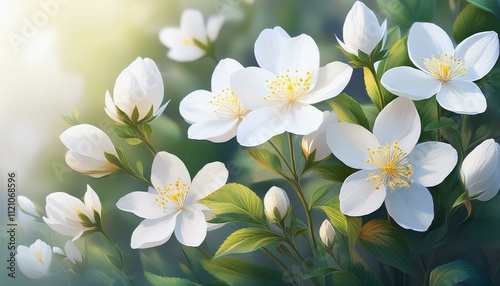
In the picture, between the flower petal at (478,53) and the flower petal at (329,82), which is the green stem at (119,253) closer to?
the flower petal at (329,82)

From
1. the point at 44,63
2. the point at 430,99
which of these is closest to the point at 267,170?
the point at 430,99

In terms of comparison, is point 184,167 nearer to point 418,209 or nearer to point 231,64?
point 231,64

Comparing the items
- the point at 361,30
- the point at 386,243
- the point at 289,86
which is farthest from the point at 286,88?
the point at 386,243

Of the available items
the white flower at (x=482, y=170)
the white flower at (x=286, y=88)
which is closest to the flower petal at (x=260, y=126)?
the white flower at (x=286, y=88)

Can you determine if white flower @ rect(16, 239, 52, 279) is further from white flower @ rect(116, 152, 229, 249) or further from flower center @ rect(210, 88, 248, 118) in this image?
flower center @ rect(210, 88, 248, 118)

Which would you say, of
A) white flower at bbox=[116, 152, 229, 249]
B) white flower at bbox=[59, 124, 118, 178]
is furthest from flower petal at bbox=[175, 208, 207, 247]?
white flower at bbox=[59, 124, 118, 178]

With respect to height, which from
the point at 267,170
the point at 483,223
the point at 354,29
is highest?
the point at 354,29
